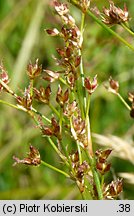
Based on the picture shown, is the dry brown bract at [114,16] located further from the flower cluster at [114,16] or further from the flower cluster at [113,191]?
the flower cluster at [113,191]

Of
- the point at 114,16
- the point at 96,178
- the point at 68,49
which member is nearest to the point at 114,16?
the point at 114,16

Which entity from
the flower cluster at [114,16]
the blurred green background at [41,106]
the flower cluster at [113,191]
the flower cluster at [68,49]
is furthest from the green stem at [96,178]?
the blurred green background at [41,106]

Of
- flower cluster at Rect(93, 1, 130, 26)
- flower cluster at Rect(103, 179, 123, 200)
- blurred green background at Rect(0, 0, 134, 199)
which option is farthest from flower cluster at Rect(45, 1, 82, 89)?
blurred green background at Rect(0, 0, 134, 199)

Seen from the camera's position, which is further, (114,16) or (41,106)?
(41,106)

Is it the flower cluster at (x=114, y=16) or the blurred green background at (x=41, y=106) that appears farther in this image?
the blurred green background at (x=41, y=106)

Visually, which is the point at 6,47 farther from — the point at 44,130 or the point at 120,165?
the point at 44,130

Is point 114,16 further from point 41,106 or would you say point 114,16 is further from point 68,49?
point 41,106

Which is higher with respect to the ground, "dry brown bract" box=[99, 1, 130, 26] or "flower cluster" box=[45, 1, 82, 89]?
"dry brown bract" box=[99, 1, 130, 26]

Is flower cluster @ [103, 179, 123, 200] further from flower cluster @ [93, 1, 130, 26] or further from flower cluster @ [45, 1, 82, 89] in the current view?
flower cluster @ [93, 1, 130, 26]
